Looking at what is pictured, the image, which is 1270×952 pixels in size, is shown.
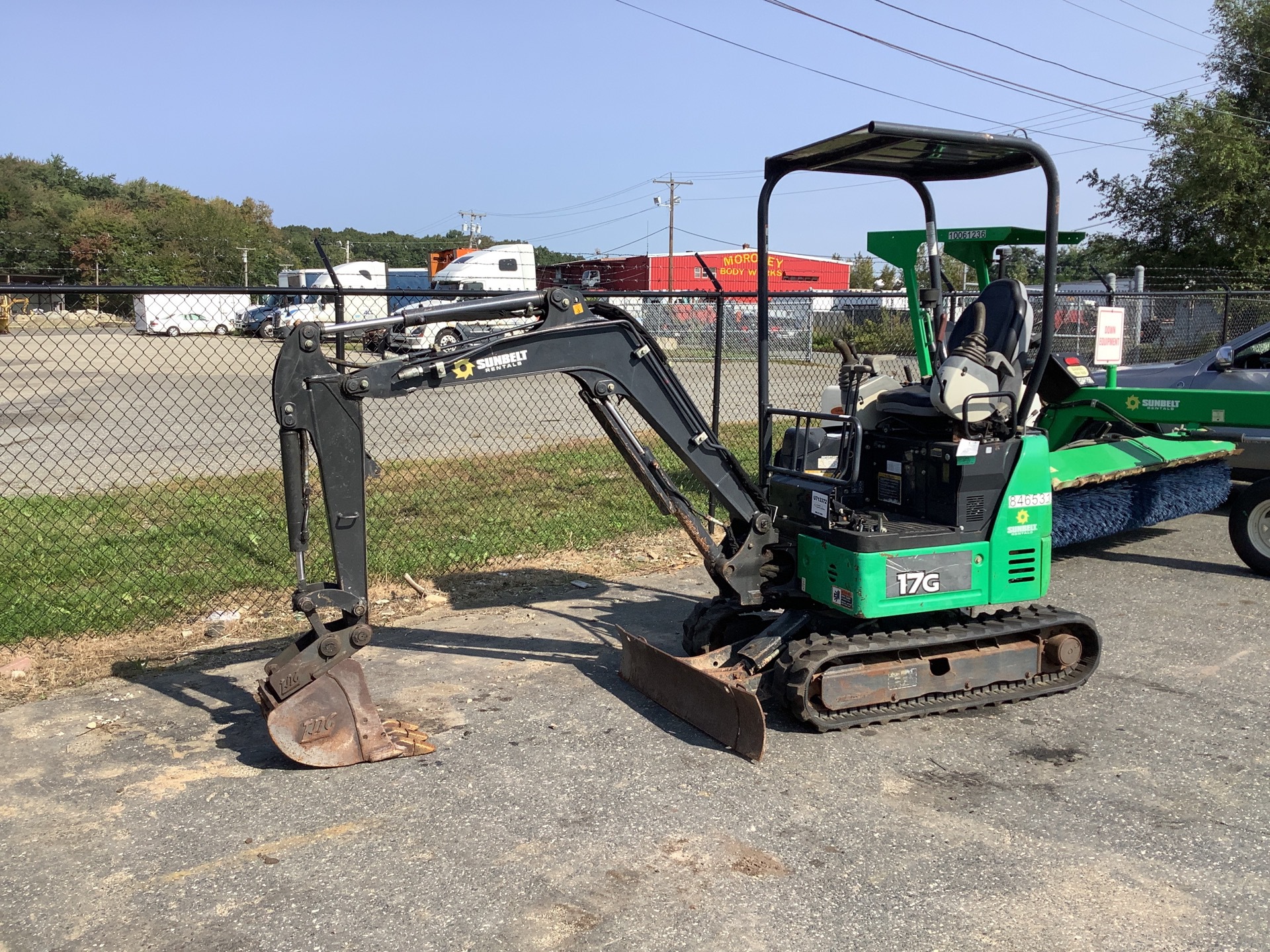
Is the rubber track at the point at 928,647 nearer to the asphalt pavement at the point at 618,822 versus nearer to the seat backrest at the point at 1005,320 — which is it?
the asphalt pavement at the point at 618,822

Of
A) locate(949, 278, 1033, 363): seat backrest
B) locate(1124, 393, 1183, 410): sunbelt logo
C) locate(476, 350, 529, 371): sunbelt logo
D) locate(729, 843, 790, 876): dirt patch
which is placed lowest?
locate(729, 843, 790, 876): dirt patch

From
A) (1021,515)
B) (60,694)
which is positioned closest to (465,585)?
(60,694)

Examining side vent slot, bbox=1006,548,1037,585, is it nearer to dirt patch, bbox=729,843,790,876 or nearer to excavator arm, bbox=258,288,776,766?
excavator arm, bbox=258,288,776,766

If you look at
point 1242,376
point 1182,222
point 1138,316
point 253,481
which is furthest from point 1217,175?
point 253,481

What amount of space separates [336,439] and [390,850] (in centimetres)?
185

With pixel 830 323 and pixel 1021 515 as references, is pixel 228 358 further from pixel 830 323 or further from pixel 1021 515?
pixel 1021 515

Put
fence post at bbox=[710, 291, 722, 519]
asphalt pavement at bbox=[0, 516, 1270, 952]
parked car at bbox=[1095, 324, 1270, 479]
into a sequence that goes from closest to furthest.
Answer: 1. asphalt pavement at bbox=[0, 516, 1270, 952]
2. fence post at bbox=[710, 291, 722, 519]
3. parked car at bbox=[1095, 324, 1270, 479]

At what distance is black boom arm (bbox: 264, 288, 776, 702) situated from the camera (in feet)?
15.6

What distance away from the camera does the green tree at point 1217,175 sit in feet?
91.7

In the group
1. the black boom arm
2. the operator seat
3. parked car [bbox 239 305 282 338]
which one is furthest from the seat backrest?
parked car [bbox 239 305 282 338]

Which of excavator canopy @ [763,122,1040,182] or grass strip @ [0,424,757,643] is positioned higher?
excavator canopy @ [763,122,1040,182]

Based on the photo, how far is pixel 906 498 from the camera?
230 inches

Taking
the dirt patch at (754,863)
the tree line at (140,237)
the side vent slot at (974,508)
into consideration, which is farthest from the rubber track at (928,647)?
the tree line at (140,237)

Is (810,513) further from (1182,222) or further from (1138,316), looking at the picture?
(1182,222)
